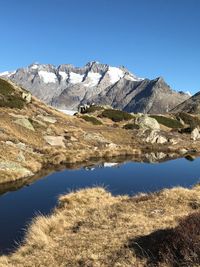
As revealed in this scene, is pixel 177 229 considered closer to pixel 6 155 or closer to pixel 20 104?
pixel 6 155

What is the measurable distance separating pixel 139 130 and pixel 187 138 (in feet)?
35.2

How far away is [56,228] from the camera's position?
19.0 m

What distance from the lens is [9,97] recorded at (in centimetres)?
7450

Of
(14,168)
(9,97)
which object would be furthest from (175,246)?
(9,97)

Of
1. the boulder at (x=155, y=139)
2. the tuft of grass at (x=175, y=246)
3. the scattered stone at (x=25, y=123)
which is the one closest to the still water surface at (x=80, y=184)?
the tuft of grass at (x=175, y=246)

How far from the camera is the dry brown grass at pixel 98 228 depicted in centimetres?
1448

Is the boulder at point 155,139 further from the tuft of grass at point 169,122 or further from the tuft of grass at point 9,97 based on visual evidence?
the tuft of grass at point 9,97

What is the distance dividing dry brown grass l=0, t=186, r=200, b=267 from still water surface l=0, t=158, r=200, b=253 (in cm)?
199

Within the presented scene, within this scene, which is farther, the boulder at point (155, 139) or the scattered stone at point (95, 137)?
the boulder at point (155, 139)

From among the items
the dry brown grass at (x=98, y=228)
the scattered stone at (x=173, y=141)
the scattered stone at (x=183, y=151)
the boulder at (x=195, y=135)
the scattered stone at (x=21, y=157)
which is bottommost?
the dry brown grass at (x=98, y=228)

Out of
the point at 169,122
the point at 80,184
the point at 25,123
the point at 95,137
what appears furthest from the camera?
the point at 169,122

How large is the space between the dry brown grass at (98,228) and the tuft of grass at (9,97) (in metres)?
47.6

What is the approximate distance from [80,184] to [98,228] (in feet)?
61.2

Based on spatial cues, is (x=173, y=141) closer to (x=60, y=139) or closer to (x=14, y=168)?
(x=60, y=139)
